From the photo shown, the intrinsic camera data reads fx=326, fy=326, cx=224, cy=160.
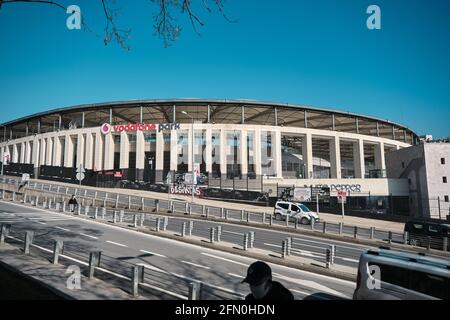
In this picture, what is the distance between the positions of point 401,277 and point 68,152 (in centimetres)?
6909

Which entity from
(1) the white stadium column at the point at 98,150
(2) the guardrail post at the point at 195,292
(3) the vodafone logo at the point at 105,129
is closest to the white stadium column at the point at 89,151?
(1) the white stadium column at the point at 98,150

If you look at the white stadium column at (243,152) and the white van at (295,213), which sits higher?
the white stadium column at (243,152)

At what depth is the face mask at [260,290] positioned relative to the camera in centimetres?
334

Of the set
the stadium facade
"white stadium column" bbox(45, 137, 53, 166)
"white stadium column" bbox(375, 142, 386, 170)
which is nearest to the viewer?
the stadium facade

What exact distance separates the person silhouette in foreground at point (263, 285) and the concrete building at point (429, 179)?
48.7 m

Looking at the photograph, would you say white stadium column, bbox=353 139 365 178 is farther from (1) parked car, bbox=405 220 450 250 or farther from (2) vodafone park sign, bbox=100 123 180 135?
(1) parked car, bbox=405 220 450 250

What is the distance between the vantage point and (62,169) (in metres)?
56.7

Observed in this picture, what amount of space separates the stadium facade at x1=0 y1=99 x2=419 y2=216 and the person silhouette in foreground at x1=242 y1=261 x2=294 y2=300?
43.6 meters

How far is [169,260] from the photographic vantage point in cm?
1401

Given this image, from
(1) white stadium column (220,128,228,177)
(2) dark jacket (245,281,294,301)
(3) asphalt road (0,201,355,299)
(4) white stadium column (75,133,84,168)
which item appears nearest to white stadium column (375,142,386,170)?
(1) white stadium column (220,128,228,177)

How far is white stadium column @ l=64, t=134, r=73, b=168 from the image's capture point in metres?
65.2

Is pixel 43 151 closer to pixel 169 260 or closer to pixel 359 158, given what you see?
pixel 359 158

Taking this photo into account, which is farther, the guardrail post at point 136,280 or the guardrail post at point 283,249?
the guardrail post at point 283,249

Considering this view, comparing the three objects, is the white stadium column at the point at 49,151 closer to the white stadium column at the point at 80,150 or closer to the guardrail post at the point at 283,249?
the white stadium column at the point at 80,150
